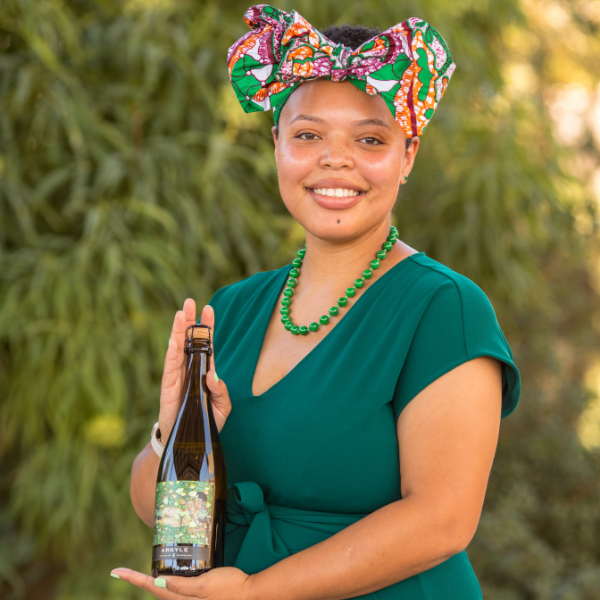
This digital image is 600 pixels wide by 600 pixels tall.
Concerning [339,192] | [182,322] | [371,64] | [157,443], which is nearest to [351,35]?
[371,64]

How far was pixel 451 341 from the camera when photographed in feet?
3.59

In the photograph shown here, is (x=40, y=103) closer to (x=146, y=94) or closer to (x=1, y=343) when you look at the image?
(x=146, y=94)

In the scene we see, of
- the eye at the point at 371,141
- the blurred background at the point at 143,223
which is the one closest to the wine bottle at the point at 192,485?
the eye at the point at 371,141

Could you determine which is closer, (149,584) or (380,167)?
(149,584)

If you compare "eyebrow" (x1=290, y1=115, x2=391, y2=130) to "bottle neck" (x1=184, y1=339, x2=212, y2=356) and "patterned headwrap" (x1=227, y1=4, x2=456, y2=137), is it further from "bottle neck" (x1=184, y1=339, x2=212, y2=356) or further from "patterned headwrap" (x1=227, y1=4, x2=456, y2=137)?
"bottle neck" (x1=184, y1=339, x2=212, y2=356)

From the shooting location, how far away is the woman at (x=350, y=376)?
1051 millimetres

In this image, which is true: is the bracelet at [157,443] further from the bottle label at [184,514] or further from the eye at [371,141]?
the eye at [371,141]

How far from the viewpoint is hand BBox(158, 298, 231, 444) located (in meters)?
1.21

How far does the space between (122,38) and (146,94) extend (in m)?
0.28

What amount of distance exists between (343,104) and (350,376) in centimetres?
44

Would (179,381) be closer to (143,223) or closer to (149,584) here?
(149,584)

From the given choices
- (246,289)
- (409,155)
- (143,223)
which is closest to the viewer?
(409,155)

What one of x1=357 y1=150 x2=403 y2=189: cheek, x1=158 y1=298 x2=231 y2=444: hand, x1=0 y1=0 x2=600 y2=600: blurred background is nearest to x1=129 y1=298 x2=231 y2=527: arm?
x1=158 y1=298 x2=231 y2=444: hand

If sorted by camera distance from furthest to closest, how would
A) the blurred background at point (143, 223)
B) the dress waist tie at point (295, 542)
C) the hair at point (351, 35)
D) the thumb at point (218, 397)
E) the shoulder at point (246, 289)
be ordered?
the blurred background at point (143, 223)
the shoulder at point (246, 289)
the hair at point (351, 35)
the thumb at point (218, 397)
the dress waist tie at point (295, 542)
